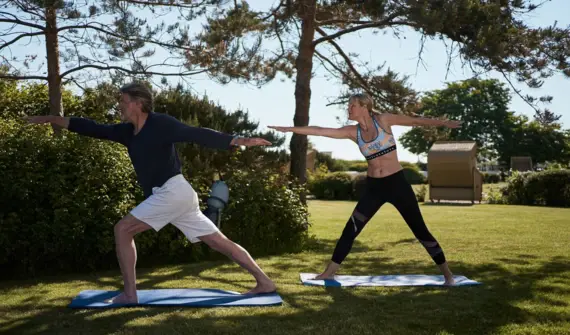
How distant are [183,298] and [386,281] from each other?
224 centimetres

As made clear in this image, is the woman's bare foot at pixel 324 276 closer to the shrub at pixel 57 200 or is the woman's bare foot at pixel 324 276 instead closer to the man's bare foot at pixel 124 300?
the man's bare foot at pixel 124 300

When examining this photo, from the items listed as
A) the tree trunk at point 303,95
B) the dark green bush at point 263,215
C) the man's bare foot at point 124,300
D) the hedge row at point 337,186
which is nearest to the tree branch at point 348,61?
the tree trunk at point 303,95

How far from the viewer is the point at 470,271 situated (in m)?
7.27

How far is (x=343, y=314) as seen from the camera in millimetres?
4910

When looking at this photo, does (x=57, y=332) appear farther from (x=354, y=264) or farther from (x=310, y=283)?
(x=354, y=264)

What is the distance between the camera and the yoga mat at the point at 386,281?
6.29 metres

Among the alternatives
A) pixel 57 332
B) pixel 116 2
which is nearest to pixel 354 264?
pixel 57 332

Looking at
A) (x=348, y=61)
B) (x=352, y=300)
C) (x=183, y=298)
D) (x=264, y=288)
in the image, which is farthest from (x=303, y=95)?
(x=183, y=298)

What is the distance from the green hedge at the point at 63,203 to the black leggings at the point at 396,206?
2.69m

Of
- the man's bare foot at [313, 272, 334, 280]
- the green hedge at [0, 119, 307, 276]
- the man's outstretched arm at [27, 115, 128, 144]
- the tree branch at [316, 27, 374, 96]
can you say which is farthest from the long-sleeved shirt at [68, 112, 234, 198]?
the tree branch at [316, 27, 374, 96]

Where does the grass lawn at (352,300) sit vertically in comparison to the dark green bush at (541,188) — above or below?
below

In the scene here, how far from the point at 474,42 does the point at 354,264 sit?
3.98m

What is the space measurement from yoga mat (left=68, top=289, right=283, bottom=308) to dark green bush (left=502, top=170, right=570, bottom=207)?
17.6 metres

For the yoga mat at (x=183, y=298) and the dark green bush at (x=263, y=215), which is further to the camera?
the dark green bush at (x=263, y=215)
